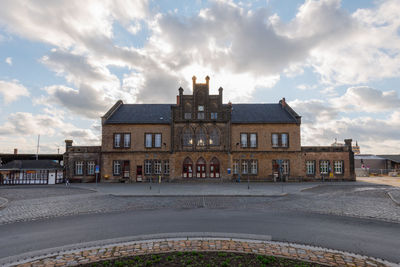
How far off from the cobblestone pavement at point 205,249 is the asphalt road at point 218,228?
0.81 meters

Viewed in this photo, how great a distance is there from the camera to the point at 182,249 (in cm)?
656

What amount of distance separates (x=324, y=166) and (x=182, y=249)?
111 ft

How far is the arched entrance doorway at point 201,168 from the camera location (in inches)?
1272

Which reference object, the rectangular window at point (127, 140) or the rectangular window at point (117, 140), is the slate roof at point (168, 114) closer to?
the rectangular window at point (127, 140)

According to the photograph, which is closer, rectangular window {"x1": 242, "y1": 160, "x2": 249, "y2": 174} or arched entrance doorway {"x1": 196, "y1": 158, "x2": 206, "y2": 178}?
arched entrance doorway {"x1": 196, "y1": 158, "x2": 206, "y2": 178}

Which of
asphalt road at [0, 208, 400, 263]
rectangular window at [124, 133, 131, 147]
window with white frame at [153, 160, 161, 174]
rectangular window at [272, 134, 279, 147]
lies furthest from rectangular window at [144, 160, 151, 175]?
asphalt road at [0, 208, 400, 263]

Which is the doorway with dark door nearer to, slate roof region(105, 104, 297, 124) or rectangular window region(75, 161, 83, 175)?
slate roof region(105, 104, 297, 124)

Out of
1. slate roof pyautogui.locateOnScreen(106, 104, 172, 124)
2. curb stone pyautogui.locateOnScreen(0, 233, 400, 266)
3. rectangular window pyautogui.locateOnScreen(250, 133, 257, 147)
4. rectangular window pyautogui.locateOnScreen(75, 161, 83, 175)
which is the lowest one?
curb stone pyautogui.locateOnScreen(0, 233, 400, 266)

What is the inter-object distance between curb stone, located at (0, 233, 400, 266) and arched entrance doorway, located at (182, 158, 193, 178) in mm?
24531

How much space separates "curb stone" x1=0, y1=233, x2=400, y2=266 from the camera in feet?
19.6

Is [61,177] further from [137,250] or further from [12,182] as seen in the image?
[137,250]

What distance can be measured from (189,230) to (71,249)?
405cm

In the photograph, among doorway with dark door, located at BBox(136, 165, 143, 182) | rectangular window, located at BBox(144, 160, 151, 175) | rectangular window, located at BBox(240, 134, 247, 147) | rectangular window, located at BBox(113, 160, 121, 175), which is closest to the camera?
doorway with dark door, located at BBox(136, 165, 143, 182)

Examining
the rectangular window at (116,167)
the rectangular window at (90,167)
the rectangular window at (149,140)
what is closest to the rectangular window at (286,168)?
the rectangular window at (149,140)
